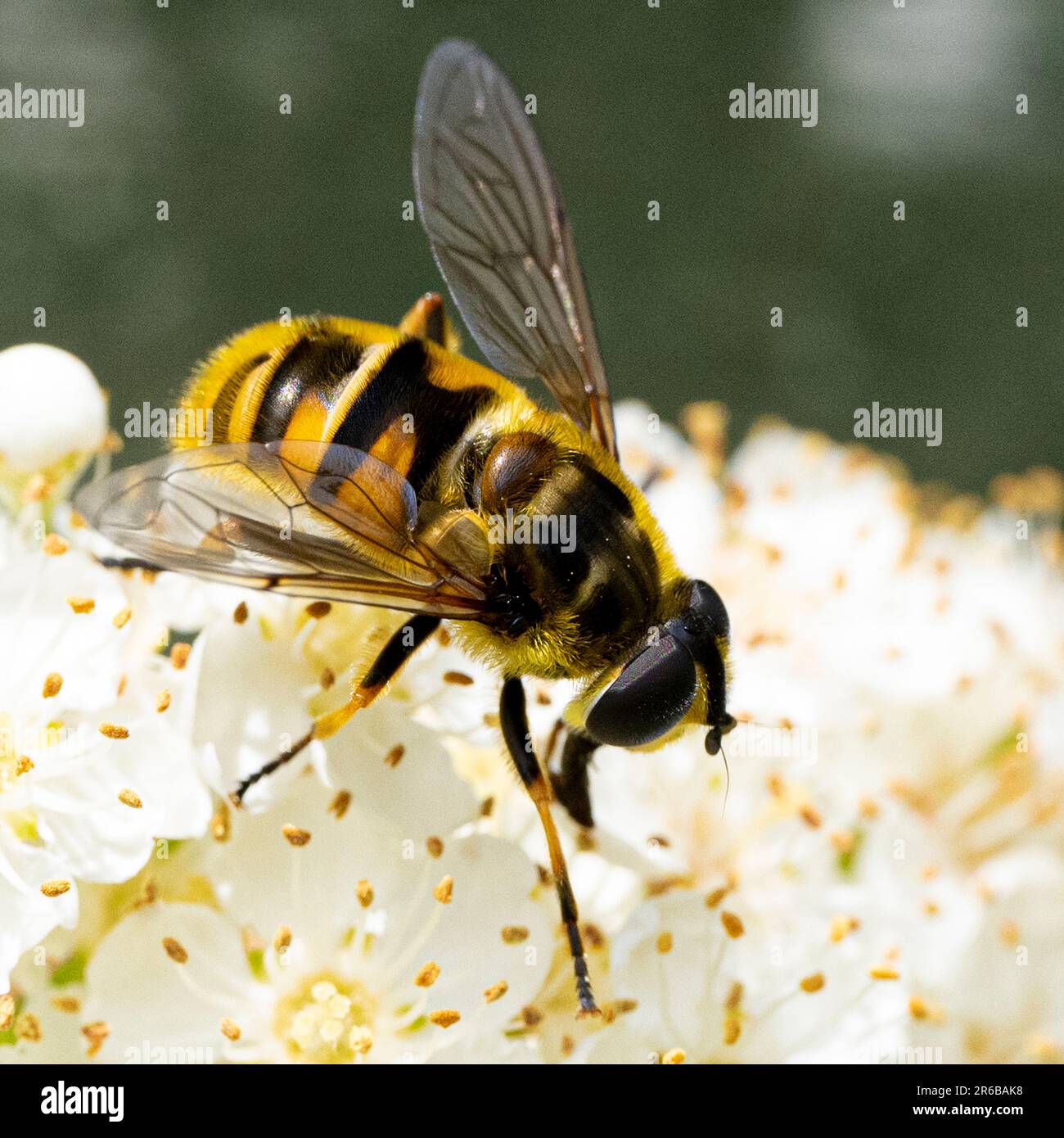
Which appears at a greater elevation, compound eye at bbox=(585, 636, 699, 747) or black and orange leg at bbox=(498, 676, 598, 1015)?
compound eye at bbox=(585, 636, 699, 747)

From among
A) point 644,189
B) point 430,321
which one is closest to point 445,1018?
point 430,321

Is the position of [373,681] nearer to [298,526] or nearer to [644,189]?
[298,526]

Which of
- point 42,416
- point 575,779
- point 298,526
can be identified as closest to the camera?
point 298,526

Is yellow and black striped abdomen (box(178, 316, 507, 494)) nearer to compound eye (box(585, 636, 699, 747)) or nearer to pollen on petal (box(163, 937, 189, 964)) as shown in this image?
compound eye (box(585, 636, 699, 747))

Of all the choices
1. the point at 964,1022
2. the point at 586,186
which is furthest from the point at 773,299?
the point at 964,1022

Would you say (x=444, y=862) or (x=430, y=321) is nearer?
(x=444, y=862)

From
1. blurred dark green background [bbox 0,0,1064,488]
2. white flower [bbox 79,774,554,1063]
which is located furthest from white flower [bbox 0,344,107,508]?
blurred dark green background [bbox 0,0,1064,488]

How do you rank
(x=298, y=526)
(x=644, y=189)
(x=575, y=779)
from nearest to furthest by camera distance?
(x=298, y=526) < (x=575, y=779) < (x=644, y=189)
